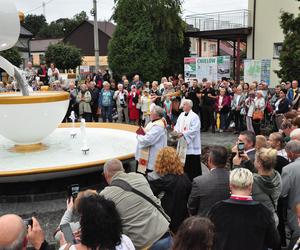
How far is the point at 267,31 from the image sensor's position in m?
24.2

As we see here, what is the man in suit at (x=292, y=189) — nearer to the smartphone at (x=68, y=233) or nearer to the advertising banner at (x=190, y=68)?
the smartphone at (x=68, y=233)

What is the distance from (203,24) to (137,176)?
2346 cm

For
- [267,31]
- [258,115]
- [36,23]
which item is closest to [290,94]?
[258,115]

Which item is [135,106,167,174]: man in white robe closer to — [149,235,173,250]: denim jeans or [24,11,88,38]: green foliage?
[149,235,173,250]: denim jeans

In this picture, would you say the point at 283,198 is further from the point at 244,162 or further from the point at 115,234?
the point at 115,234

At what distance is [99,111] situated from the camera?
1590 cm

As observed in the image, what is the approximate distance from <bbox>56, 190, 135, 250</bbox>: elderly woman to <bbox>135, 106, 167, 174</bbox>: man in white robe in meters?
4.21

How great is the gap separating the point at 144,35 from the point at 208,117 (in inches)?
441

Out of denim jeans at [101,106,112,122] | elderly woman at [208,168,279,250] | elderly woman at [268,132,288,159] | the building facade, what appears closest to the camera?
elderly woman at [208,168,279,250]

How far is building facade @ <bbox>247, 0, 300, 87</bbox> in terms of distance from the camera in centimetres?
2372

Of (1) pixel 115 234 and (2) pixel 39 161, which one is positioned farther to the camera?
(2) pixel 39 161

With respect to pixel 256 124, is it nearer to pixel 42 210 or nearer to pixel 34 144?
pixel 34 144

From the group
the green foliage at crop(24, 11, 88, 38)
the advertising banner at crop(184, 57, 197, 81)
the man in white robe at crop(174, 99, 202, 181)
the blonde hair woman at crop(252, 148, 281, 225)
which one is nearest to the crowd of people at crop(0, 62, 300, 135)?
the man in white robe at crop(174, 99, 202, 181)

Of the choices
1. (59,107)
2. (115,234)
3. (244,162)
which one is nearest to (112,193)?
(115,234)
